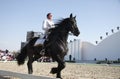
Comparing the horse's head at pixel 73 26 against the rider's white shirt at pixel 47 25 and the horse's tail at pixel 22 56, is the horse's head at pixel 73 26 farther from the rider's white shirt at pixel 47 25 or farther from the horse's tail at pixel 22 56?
the horse's tail at pixel 22 56

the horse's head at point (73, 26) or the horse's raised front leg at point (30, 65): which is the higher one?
the horse's head at point (73, 26)

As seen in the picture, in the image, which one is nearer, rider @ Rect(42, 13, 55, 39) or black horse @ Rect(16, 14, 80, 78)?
black horse @ Rect(16, 14, 80, 78)

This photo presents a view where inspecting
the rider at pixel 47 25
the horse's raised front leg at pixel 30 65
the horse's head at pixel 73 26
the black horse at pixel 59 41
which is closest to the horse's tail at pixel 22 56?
the horse's raised front leg at pixel 30 65

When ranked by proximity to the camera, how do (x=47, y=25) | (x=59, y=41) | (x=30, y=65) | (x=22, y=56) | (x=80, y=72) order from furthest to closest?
(x=80, y=72), (x=22, y=56), (x=30, y=65), (x=47, y=25), (x=59, y=41)

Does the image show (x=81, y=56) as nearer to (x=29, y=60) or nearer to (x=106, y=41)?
(x=106, y=41)

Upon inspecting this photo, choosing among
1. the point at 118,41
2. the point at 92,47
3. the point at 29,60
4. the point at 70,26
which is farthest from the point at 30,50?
the point at 92,47

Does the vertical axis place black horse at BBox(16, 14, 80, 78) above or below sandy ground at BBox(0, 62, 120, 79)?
above

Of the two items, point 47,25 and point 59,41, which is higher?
point 47,25

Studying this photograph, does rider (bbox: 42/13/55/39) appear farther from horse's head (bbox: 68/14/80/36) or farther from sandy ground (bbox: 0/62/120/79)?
sandy ground (bbox: 0/62/120/79)

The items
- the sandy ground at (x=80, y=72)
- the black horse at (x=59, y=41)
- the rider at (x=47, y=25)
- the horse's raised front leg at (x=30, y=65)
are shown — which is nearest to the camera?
the black horse at (x=59, y=41)

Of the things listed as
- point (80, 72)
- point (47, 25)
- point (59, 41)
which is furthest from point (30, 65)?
point (80, 72)

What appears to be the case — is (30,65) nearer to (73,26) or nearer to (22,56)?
(22,56)

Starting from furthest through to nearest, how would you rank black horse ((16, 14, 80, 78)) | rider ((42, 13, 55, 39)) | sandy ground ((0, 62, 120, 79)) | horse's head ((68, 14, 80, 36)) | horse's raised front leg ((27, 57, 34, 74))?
1. sandy ground ((0, 62, 120, 79))
2. horse's raised front leg ((27, 57, 34, 74))
3. rider ((42, 13, 55, 39))
4. horse's head ((68, 14, 80, 36))
5. black horse ((16, 14, 80, 78))

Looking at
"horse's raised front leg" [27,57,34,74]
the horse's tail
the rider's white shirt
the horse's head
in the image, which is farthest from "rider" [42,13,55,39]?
the horse's tail
